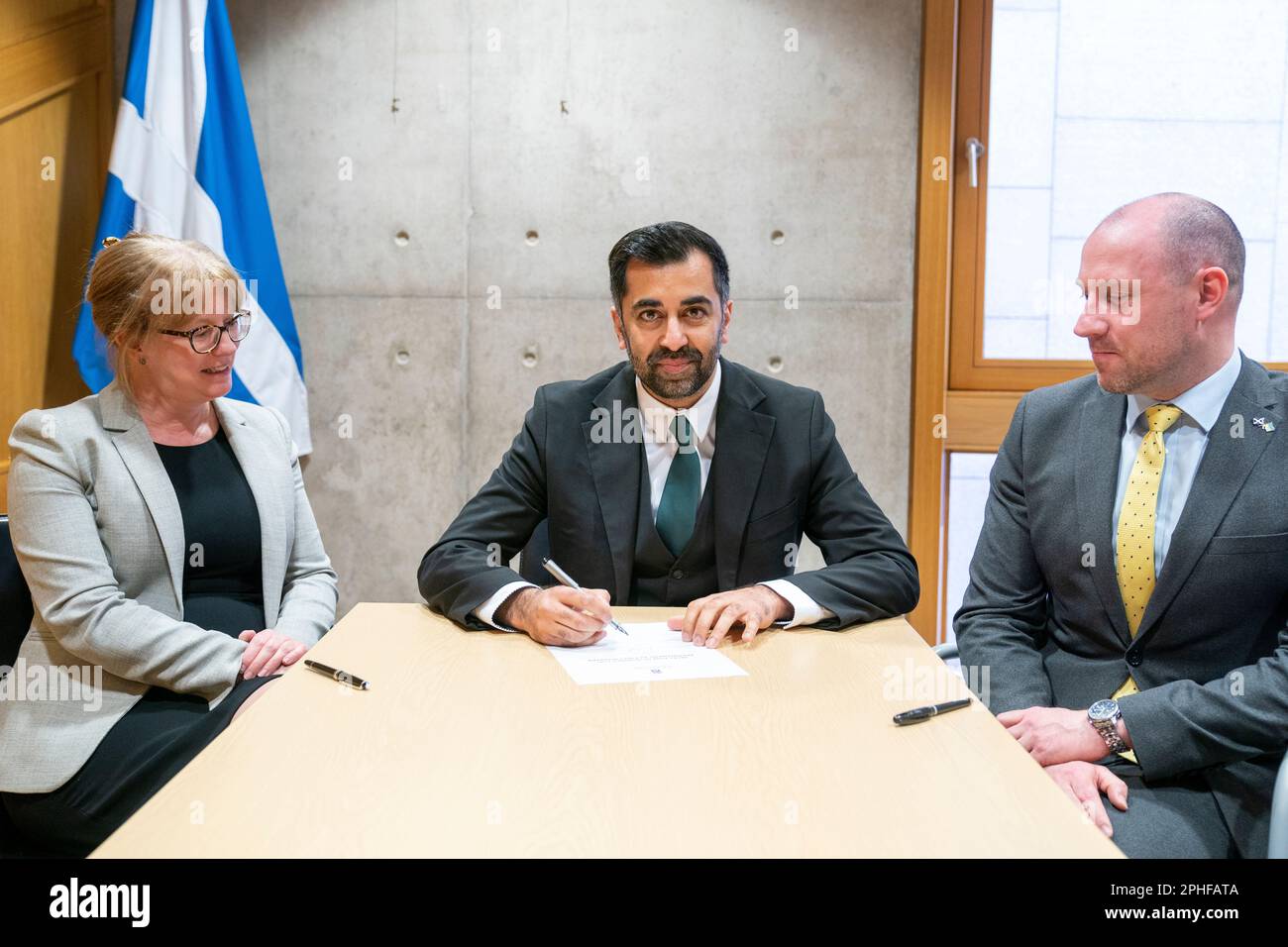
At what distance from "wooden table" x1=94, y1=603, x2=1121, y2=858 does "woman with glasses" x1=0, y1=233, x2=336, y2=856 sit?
0.46 metres

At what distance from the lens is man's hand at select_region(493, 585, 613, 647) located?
1.85m

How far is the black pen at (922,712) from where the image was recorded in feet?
4.90

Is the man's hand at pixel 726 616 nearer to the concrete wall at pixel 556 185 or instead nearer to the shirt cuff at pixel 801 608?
the shirt cuff at pixel 801 608

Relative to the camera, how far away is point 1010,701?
1938mm

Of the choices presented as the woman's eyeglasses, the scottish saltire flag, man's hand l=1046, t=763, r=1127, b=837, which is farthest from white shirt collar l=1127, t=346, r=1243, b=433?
the scottish saltire flag

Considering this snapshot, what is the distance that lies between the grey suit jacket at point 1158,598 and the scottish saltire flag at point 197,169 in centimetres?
239

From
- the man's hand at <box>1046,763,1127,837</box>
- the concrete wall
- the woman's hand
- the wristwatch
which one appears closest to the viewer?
the man's hand at <box>1046,763,1127,837</box>

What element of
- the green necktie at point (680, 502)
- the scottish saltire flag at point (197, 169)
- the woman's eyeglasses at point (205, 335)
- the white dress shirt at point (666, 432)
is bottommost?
the green necktie at point (680, 502)

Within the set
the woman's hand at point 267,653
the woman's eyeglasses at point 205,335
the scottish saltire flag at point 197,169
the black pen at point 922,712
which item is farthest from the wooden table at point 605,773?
the scottish saltire flag at point 197,169

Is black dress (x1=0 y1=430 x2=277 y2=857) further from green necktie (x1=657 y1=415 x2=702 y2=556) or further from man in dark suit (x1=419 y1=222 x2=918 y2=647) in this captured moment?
green necktie (x1=657 y1=415 x2=702 y2=556)

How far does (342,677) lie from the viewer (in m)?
1.67

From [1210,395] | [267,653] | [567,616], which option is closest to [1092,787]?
[1210,395]
